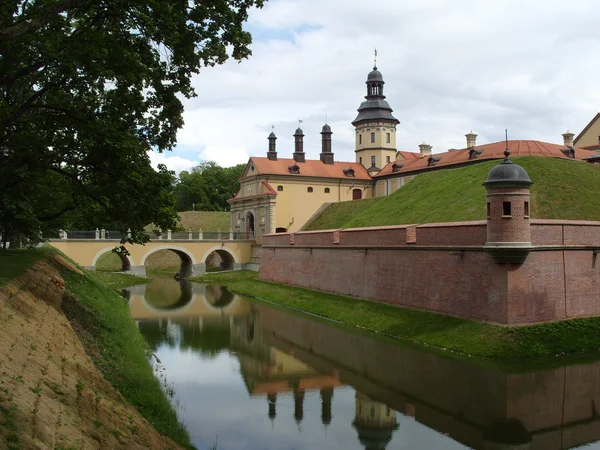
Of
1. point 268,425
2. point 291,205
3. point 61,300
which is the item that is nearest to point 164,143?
point 61,300

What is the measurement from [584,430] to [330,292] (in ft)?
63.9

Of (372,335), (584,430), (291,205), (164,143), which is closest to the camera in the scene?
(584,430)

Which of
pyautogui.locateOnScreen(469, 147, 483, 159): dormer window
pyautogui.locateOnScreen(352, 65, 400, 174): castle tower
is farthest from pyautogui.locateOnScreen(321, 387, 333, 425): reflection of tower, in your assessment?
pyautogui.locateOnScreen(352, 65, 400, 174): castle tower

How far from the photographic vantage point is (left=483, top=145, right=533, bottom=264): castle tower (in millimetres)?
18422

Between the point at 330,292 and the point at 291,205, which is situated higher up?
the point at 291,205

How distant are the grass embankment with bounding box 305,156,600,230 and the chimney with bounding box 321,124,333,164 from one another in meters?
20.9

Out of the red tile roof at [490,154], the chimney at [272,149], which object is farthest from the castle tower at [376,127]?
the chimney at [272,149]

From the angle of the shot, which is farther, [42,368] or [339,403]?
[339,403]

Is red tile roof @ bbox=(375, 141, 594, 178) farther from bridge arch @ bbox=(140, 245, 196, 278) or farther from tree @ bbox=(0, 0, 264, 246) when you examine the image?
tree @ bbox=(0, 0, 264, 246)

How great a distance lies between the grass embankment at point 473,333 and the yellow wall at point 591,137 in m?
40.2

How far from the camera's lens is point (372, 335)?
2198 cm

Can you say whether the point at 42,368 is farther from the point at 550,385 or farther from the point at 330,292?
the point at 330,292

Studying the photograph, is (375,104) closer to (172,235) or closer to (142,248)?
(172,235)

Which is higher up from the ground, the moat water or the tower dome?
the tower dome
